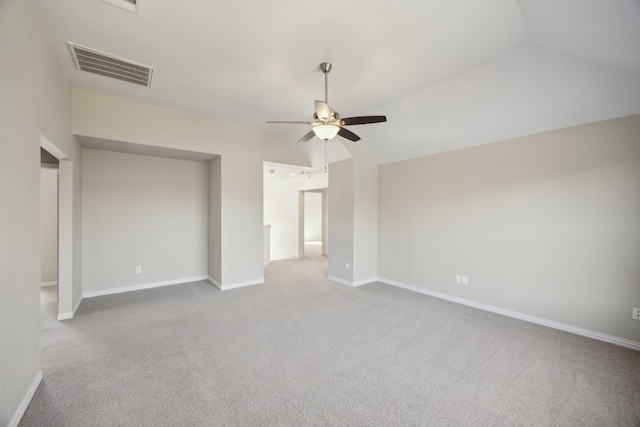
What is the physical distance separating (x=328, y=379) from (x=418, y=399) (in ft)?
2.31

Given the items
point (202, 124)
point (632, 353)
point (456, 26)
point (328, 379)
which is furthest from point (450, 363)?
point (202, 124)

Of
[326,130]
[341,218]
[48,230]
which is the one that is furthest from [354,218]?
[48,230]

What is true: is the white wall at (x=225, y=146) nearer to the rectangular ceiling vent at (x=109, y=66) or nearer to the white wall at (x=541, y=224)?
the rectangular ceiling vent at (x=109, y=66)

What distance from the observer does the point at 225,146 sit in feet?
14.9

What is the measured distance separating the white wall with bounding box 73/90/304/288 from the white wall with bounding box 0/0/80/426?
4.24 feet

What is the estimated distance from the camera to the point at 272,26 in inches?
86.1

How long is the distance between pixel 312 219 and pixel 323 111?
966 cm

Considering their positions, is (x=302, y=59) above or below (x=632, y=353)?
above

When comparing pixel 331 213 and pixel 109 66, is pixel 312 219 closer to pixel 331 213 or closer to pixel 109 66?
pixel 331 213

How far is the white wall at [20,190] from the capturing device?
154 centimetres

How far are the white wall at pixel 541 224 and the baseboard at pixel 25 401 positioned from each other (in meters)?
4.71

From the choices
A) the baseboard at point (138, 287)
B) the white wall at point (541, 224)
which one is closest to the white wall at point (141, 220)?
the baseboard at point (138, 287)

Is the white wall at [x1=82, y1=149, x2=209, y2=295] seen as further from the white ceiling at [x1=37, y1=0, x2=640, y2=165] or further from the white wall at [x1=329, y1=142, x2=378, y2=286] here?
the white wall at [x1=329, y1=142, x2=378, y2=286]

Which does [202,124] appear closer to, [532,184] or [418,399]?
[418,399]
